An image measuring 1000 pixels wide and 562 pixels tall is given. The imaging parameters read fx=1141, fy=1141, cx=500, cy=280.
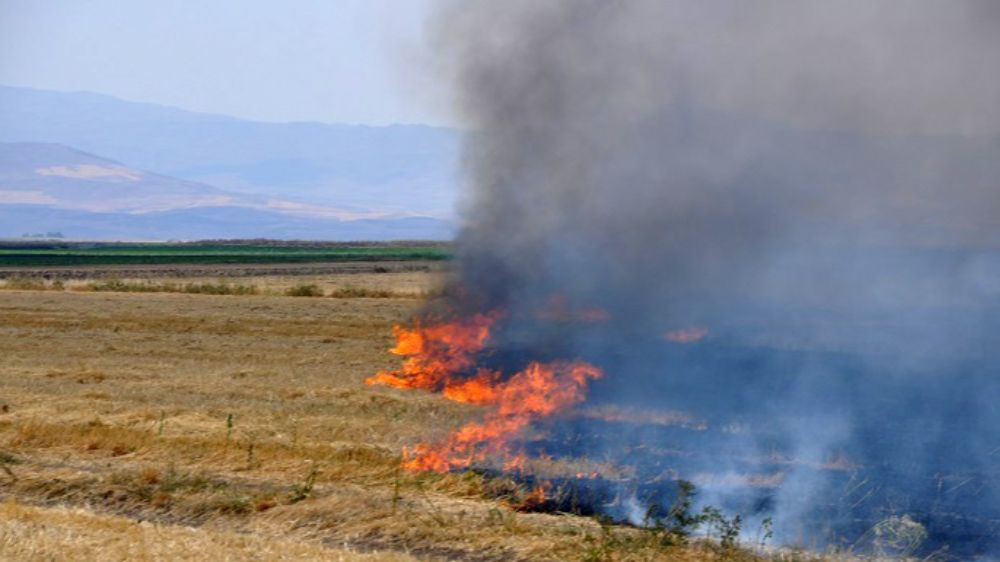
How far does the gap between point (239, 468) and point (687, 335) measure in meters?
9.84

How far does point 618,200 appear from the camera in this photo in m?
Result: 22.5

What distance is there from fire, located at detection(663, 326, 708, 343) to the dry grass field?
14.1 ft

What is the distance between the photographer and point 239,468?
15453mm

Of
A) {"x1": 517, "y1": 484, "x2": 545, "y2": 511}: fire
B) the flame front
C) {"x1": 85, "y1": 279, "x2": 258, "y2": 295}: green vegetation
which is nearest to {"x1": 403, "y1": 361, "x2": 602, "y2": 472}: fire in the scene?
the flame front

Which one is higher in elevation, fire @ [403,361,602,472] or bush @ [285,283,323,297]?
bush @ [285,283,323,297]

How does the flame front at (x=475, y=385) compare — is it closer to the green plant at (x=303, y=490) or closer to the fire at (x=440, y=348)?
the fire at (x=440, y=348)

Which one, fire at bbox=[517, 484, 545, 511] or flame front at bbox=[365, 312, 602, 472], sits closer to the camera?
fire at bbox=[517, 484, 545, 511]

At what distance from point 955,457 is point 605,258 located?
785cm

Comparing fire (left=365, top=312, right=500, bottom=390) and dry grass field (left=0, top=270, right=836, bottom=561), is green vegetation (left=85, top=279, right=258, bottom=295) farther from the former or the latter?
fire (left=365, top=312, right=500, bottom=390)

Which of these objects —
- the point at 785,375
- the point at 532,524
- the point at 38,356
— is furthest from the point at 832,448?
the point at 38,356

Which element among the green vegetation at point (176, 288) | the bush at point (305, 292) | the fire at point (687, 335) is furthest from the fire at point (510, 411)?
the green vegetation at point (176, 288)

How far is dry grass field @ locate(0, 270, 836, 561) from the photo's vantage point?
11531 mm

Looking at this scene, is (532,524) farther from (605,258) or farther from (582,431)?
(605,258)

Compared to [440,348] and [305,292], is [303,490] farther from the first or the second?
[305,292]
